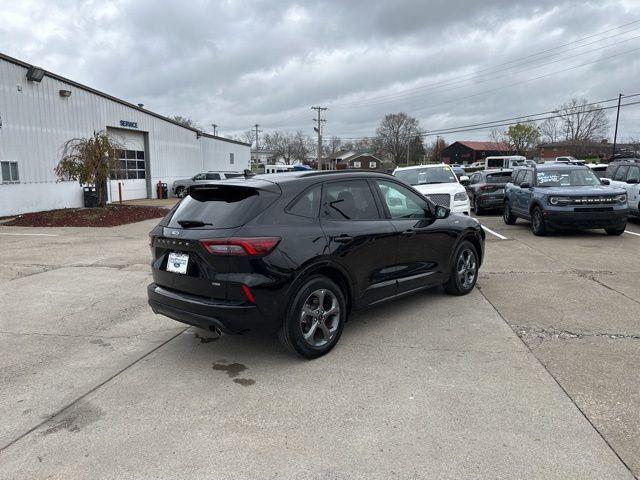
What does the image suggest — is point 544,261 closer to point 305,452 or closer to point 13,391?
point 305,452

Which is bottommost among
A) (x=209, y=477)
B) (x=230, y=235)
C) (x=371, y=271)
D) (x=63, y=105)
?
(x=209, y=477)

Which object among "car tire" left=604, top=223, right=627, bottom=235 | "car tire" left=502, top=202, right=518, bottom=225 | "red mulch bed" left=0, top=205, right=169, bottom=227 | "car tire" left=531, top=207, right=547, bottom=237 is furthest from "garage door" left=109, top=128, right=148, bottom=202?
"car tire" left=604, top=223, right=627, bottom=235

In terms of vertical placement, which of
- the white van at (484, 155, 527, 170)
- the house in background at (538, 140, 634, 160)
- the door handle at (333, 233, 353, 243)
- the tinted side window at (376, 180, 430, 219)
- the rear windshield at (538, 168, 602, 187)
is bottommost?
the door handle at (333, 233, 353, 243)

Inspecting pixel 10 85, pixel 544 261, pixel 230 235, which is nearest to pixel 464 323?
pixel 230 235

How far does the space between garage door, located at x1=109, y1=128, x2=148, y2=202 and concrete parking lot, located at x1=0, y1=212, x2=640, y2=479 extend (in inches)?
767

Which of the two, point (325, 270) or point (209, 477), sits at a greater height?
point (325, 270)

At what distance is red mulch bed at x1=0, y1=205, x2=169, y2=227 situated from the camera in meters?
14.8

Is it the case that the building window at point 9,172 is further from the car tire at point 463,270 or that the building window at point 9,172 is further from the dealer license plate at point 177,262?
the car tire at point 463,270

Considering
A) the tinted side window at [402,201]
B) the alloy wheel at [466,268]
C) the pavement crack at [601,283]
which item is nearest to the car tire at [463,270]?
the alloy wheel at [466,268]

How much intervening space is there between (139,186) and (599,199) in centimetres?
2292

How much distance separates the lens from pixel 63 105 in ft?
64.7

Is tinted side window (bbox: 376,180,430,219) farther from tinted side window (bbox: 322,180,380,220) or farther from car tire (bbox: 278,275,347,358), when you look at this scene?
car tire (bbox: 278,275,347,358)

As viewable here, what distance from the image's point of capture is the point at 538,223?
37.4 feet

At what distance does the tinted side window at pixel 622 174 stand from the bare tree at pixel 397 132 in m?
93.9
